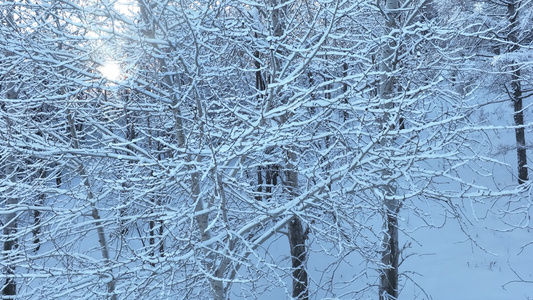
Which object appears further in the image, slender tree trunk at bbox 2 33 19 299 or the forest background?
slender tree trunk at bbox 2 33 19 299

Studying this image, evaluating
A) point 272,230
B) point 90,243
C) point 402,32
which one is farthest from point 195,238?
point 90,243

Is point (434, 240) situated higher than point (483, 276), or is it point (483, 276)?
point (434, 240)

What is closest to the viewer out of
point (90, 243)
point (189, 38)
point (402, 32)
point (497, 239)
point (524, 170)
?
point (189, 38)

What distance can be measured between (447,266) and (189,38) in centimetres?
858

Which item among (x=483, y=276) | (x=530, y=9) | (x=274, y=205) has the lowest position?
(x=483, y=276)

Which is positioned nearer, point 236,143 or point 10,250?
point 236,143

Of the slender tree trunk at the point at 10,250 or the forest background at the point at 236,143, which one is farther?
the slender tree trunk at the point at 10,250

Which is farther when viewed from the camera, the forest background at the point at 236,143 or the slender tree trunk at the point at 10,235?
the slender tree trunk at the point at 10,235

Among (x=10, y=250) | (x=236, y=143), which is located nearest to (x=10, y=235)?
(x=10, y=250)

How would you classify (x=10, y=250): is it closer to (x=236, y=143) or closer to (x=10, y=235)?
(x=10, y=235)

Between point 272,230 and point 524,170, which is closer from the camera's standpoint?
point 272,230

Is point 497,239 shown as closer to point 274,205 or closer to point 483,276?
point 483,276

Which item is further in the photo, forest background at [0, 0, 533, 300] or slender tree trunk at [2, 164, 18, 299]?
slender tree trunk at [2, 164, 18, 299]

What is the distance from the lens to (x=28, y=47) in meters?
3.72
